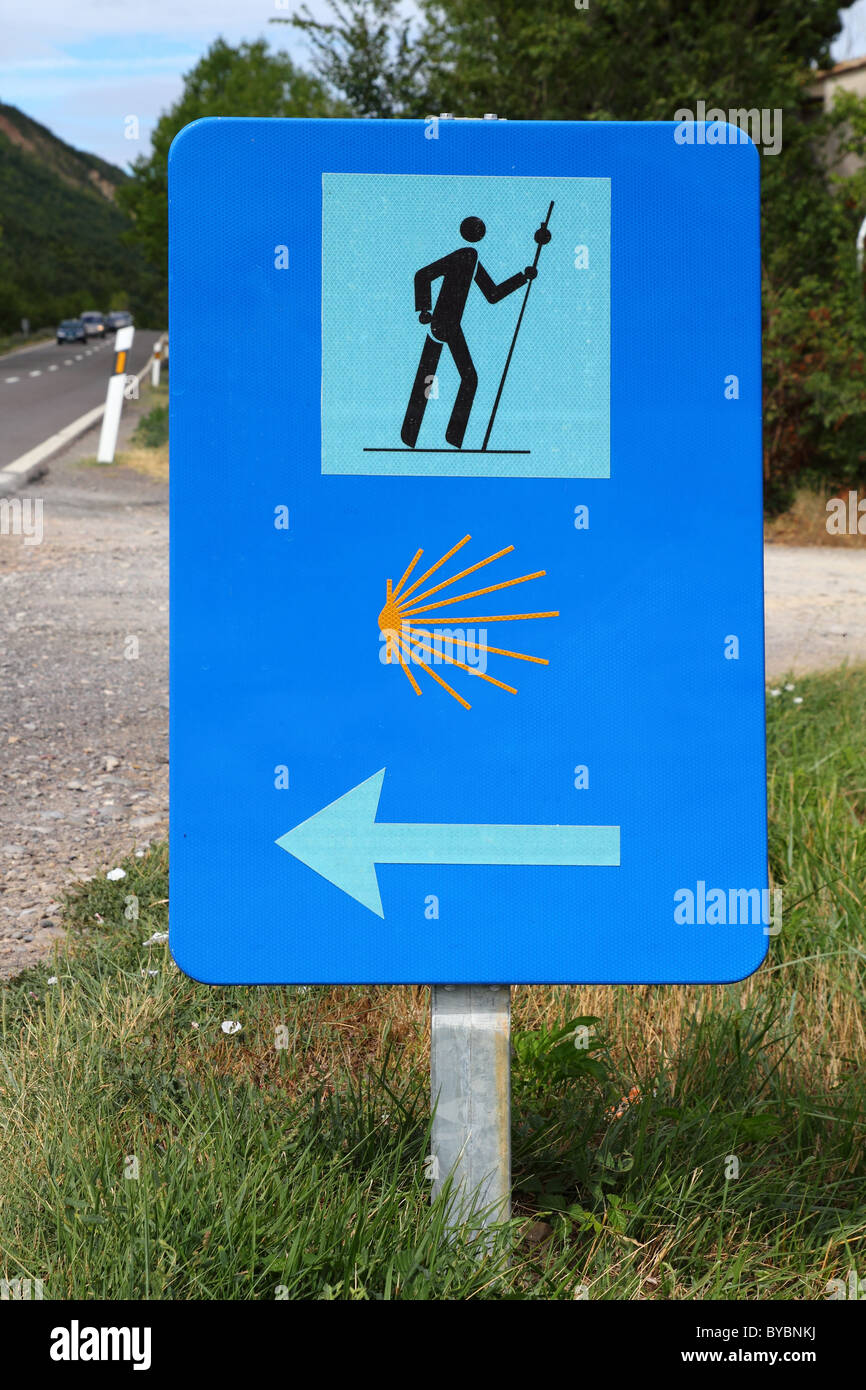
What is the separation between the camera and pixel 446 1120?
185cm

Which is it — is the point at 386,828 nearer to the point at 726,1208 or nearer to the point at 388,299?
the point at 388,299

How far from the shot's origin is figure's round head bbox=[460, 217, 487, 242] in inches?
66.7

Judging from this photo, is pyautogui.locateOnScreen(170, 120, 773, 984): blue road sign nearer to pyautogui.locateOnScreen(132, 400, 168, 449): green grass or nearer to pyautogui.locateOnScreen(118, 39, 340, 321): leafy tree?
pyautogui.locateOnScreen(132, 400, 168, 449): green grass

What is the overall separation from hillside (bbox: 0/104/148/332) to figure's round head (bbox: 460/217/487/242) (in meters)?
59.9

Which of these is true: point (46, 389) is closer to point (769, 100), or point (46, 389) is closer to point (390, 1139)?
point (769, 100)

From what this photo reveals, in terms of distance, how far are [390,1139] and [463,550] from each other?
106 cm

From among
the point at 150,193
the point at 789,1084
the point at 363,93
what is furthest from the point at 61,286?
the point at 789,1084

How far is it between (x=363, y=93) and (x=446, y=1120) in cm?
1689

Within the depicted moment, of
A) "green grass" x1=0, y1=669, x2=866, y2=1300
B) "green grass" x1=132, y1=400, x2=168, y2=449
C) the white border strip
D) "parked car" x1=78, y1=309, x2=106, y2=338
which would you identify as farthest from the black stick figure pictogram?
"parked car" x1=78, y1=309, x2=106, y2=338

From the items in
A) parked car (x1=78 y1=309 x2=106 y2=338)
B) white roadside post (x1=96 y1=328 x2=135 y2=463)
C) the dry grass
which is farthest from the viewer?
parked car (x1=78 y1=309 x2=106 y2=338)

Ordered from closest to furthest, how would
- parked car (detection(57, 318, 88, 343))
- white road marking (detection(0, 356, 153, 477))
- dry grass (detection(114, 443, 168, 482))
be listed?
white road marking (detection(0, 356, 153, 477)), dry grass (detection(114, 443, 168, 482)), parked car (detection(57, 318, 88, 343))

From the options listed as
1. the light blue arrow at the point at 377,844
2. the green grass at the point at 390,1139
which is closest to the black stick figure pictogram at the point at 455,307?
the light blue arrow at the point at 377,844

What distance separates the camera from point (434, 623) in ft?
5.58

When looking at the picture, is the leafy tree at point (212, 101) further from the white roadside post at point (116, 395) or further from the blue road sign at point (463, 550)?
the blue road sign at point (463, 550)
